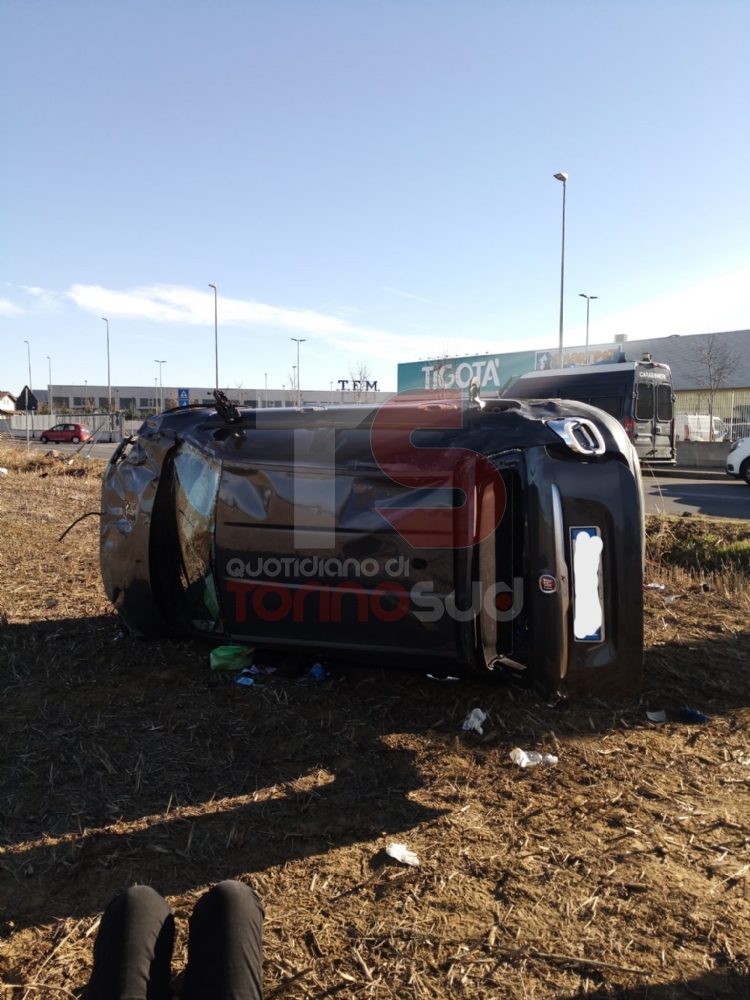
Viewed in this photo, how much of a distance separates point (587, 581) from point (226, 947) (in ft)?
6.76

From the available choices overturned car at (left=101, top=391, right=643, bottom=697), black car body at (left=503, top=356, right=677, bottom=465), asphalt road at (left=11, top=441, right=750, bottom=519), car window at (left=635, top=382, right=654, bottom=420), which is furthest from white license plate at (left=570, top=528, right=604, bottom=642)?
car window at (left=635, top=382, right=654, bottom=420)

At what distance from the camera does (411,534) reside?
11.5 feet

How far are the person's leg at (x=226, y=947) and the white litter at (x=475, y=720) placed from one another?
1.65 metres

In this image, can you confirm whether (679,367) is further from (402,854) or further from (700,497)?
(402,854)

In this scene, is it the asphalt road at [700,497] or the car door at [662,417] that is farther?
the car door at [662,417]

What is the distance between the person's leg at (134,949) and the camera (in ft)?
6.17

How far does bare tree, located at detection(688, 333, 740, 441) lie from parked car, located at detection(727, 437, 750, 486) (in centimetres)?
1968

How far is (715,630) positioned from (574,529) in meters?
2.67

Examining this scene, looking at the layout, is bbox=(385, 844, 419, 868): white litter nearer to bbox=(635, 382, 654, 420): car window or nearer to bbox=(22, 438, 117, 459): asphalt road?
bbox=(635, 382, 654, 420): car window

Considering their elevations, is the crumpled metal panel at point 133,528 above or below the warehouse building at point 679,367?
below

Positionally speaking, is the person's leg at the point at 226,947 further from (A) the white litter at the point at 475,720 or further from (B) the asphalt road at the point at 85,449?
(B) the asphalt road at the point at 85,449

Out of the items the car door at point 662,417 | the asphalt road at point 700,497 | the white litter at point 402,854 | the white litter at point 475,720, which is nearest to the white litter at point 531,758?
the white litter at point 475,720

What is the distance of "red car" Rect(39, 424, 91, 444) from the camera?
42.8 metres

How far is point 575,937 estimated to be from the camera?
2238 mm
